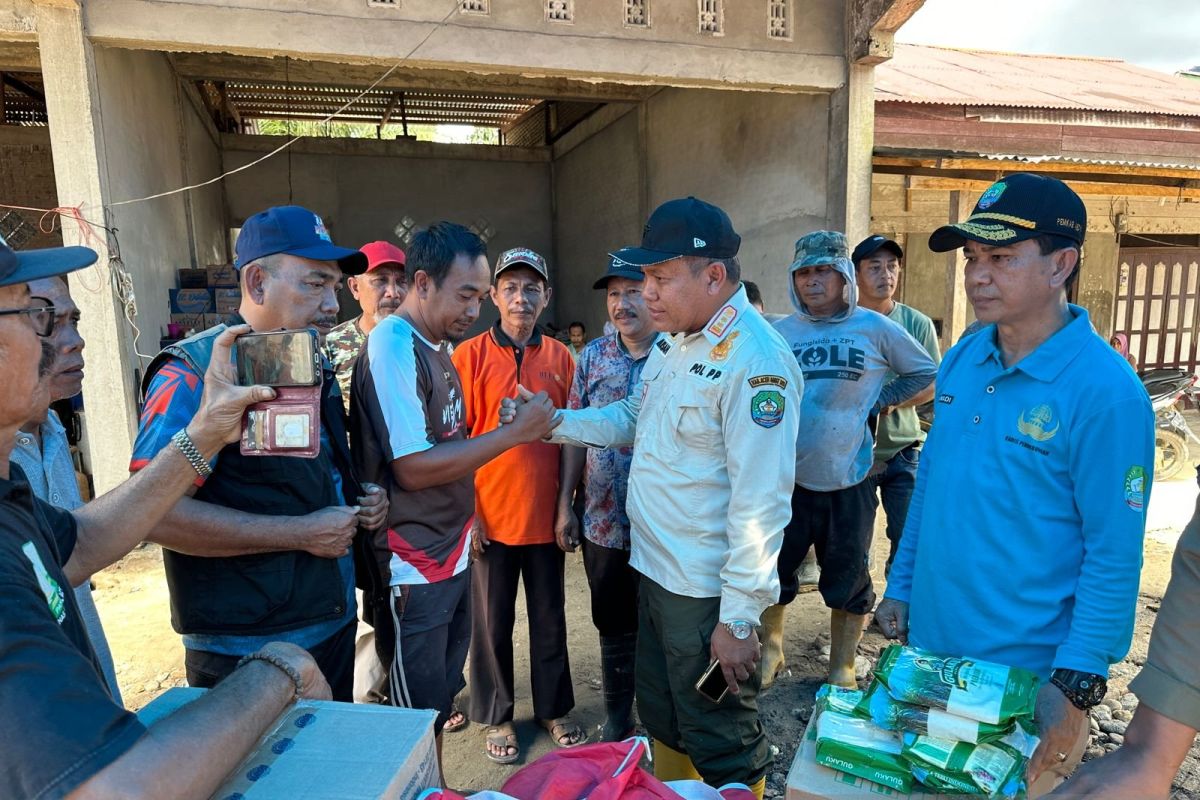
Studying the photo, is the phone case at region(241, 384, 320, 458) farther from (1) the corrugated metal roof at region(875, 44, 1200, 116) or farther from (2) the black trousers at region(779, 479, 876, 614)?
(1) the corrugated metal roof at region(875, 44, 1200, 116)

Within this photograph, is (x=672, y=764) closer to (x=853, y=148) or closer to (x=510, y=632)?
(x=510, y=632)

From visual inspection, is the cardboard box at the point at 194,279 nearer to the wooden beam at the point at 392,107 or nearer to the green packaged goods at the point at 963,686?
the wooden beam at the point at 392,107

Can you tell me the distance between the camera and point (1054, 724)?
147 centimetres

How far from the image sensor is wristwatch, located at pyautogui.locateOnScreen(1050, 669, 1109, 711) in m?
1.50

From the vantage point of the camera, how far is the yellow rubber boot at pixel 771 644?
11.1 feet

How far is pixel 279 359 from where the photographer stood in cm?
147

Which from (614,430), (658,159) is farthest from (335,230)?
(614,430)

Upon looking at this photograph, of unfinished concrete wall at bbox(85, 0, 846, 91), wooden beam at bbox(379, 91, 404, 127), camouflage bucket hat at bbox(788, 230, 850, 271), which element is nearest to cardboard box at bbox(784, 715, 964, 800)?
camouflage bucket hat at bbox(788, 230, 850, 271)

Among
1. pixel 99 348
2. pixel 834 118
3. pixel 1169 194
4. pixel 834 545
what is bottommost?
pixel 834 545

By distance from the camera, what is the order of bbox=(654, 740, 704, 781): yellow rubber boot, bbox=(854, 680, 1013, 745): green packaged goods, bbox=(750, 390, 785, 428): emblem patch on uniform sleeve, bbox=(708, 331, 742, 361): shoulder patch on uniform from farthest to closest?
bbox=(654, 740, 704, 781): yellow rubber boot → bbox=(708, 331, 742, 361): shoulder patch on uniform → bbox=(750, 390, 785, 428): emblem patch on uniform sleeve → bbox=(854, 680, 1013, 745): green packaged goods

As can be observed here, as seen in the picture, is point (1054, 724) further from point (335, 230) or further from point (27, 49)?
point (335, 230)

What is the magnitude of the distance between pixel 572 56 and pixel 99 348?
13.2 ft

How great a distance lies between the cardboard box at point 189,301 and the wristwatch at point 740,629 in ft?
22.1

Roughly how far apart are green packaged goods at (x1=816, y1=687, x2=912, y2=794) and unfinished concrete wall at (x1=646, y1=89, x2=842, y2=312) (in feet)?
18.4
